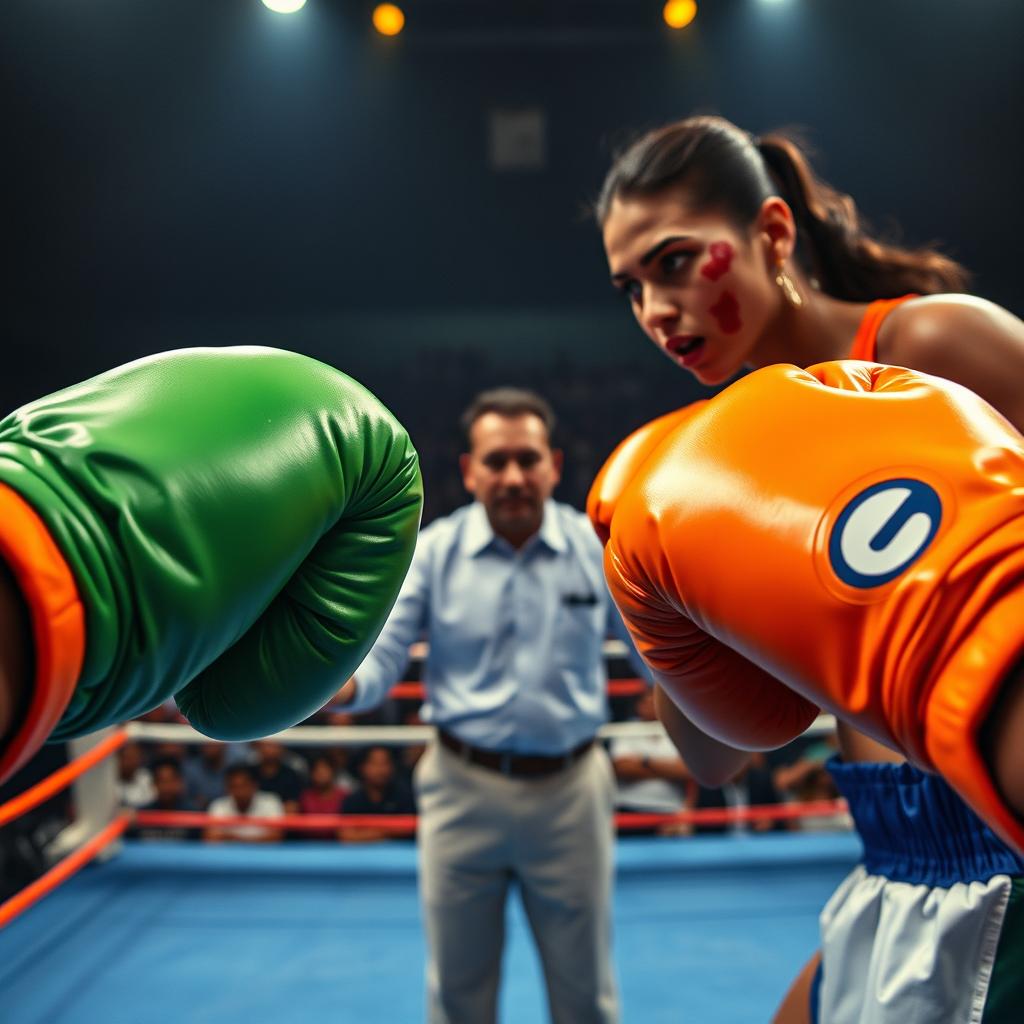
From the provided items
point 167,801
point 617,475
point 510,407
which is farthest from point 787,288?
point 167,801

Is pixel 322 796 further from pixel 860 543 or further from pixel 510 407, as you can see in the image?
pixel 860 543

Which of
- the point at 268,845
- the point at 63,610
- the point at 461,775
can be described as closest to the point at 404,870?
the point at 268,845

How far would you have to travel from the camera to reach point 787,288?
3.07 feet

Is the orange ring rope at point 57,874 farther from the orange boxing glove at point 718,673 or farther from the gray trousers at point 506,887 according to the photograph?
the orange boxing glove at point 718,673

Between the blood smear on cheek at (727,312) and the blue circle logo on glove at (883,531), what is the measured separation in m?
0.55

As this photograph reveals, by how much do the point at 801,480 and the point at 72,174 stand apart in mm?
5205

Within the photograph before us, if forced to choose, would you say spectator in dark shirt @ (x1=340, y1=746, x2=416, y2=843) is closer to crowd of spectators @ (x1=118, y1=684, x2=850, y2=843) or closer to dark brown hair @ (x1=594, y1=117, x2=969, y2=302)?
crowd of spectators @ (x1=118, y1=684, x2=850, y2=843)

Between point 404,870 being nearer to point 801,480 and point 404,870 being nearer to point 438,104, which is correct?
point 801,480

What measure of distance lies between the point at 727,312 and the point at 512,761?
126 cm

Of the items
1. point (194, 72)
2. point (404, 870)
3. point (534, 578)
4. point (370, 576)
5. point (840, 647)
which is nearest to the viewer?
point (840, 647)

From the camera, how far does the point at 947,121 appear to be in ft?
15.7

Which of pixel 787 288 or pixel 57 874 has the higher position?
pixel 787 288

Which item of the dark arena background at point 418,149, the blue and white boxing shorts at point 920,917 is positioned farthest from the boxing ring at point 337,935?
the dark arena background at point 418,149

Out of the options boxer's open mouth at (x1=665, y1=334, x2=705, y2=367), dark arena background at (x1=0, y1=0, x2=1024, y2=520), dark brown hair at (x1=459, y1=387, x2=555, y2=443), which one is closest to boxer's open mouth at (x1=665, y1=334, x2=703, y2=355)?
boxer's open mouth at (x1=665, y1=334, x2=705, y2=367)
